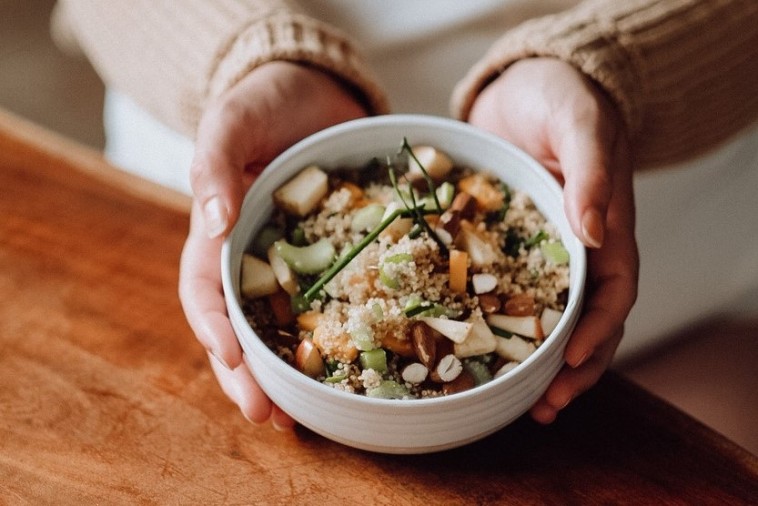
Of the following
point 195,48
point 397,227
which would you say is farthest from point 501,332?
point 195,48

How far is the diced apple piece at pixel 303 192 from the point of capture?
68 cm

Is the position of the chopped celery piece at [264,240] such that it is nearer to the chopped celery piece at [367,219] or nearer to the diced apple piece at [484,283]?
the chopped celery piece at [367,219]

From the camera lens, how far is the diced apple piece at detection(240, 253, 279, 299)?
0.63 m

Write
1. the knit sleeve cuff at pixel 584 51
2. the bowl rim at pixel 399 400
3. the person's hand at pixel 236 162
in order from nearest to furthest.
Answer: the bowl rim at pixel 399 400 → the person's hand at pixel 236 162 → the knit sleeve cuff at pixel 584 51

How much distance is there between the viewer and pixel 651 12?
33.2 inches

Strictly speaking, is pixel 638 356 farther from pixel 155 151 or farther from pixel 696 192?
pixel 155 151

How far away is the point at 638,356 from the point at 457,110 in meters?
0.58

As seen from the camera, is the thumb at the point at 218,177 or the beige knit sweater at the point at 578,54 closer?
the thumb at the point at 218,177

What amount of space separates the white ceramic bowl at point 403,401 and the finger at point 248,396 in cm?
3

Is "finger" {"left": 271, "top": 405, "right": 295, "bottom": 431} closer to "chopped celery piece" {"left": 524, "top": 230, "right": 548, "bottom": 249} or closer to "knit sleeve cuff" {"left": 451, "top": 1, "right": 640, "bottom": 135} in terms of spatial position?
"chopped celery piece" {"left": 524, "top": 230, "right": 548, "bottom": 249}

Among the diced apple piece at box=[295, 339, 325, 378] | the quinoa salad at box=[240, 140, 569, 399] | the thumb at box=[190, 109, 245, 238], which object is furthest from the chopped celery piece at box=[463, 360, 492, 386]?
the thumb at box=[190, 109, 245, 238]

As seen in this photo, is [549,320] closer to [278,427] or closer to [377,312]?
[377,312]

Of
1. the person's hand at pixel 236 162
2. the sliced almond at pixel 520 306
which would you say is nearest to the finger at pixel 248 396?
the person's hand at pixel 236 162

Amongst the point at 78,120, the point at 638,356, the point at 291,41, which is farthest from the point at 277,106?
the point at 78,120
